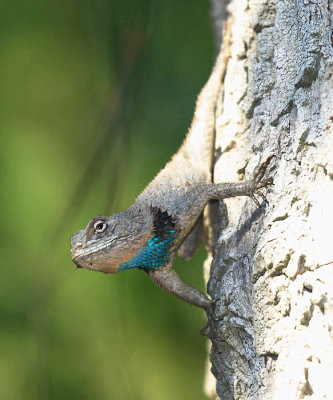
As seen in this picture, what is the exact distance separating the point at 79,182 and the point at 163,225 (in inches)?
73.6

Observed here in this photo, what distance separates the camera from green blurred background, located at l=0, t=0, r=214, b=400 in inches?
195

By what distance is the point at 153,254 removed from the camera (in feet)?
10.0

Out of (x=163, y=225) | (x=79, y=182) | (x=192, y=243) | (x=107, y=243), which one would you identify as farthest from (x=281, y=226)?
(x=79, y=182)

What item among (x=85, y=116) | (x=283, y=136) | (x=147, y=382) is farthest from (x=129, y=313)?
(x=283, y=136)

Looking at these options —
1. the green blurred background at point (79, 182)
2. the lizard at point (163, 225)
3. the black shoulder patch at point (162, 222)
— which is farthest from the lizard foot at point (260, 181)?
the green blurred background at point (79, 182)

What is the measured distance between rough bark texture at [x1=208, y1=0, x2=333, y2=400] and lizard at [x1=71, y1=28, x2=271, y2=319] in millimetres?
140

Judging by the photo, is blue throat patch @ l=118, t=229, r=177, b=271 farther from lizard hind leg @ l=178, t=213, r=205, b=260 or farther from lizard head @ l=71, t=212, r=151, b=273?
lizard hind leg @ l=178, t=213, r=205, b=260

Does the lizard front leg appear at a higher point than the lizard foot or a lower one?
lower

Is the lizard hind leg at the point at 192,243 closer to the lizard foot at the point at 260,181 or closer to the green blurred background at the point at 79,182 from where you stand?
the green blurred background at the point at 79,182

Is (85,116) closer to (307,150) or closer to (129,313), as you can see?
(129,313)

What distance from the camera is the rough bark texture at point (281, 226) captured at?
6.46ft

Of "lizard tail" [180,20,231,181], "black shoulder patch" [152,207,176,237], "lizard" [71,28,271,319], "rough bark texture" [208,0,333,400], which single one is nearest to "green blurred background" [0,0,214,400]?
"lizard tail" [180,20,231,181]

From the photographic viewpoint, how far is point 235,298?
2482 mm

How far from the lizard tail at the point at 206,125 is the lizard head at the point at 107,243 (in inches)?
28.2
